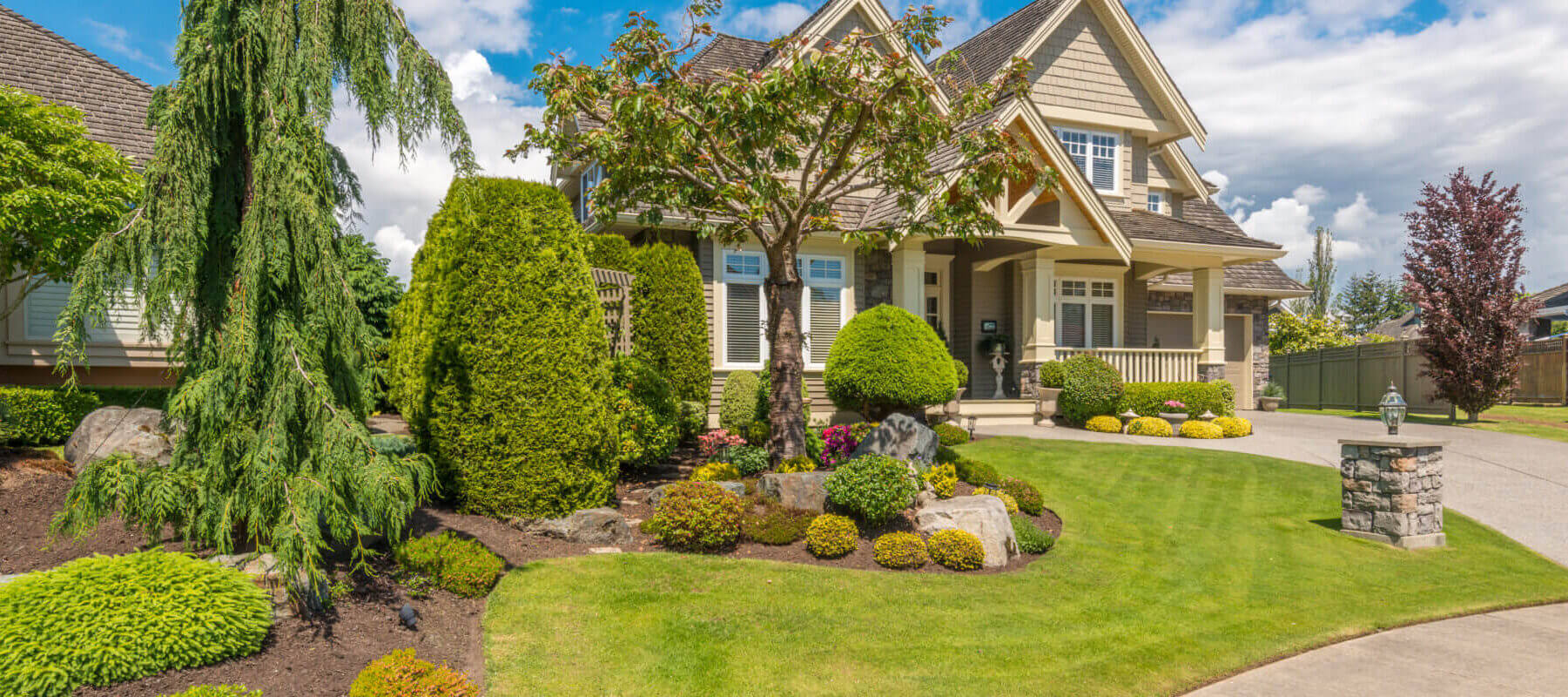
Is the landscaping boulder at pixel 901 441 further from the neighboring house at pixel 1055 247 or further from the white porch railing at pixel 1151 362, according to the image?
the white porch railing at pixel 1151 362

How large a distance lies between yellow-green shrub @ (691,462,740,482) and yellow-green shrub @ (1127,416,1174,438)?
28.5ft

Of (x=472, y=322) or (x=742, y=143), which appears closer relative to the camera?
(x=472, y=322)

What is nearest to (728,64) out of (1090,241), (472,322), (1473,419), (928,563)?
(1090,241)

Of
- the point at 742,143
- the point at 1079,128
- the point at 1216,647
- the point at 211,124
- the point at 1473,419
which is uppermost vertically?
the point at 1079,128

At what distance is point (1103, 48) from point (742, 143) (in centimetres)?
1282

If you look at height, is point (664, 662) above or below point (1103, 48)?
below

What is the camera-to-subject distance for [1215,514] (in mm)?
9812

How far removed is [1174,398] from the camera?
15.8 meters

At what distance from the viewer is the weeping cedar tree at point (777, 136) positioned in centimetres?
859

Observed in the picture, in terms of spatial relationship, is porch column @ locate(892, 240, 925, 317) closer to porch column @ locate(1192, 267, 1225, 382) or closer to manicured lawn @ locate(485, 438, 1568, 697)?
manicured lawn @ locate(485, 438, 1568, 697)

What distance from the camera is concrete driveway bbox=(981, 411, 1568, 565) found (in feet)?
32.1

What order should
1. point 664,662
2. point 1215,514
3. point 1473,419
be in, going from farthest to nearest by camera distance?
point 1473,419, point 1215,514, point 664,662

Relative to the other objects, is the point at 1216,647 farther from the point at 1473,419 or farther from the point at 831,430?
the point at 1473,419

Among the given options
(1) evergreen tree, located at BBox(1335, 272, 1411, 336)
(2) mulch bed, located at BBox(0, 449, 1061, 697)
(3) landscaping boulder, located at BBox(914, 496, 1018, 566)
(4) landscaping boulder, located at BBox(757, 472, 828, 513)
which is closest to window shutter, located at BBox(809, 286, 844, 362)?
(4) landscaping boulder, located at BBox(757, 472, 828, 513)
